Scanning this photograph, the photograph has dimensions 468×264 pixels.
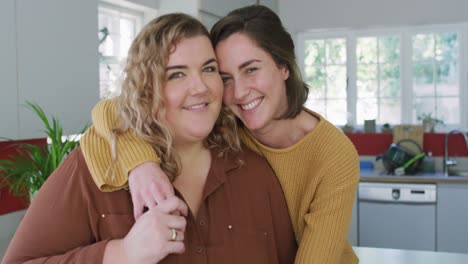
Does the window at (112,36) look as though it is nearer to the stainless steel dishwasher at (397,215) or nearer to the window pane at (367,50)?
Result: the stainless steel dishwasher at (397,215)

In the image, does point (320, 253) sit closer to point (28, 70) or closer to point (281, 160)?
point (281, 160)

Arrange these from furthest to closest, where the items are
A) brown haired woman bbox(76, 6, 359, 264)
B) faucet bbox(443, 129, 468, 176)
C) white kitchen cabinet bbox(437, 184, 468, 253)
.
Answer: faucet bbox(443, 129, 468, 176), white kitchen cabinet bbox(437, 184, 468, 253), brown haired woman bbox(76, 6, 359, 264)

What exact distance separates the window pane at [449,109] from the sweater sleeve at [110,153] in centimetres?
507

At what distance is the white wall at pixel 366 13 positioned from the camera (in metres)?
5.36

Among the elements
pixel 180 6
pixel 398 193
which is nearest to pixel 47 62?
pixel 180 6

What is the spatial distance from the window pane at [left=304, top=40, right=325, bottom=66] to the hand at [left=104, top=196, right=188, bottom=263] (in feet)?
17.0

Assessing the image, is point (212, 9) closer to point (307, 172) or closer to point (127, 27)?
point (127, 27)

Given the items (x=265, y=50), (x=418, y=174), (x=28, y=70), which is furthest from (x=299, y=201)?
(x=418, y=174)

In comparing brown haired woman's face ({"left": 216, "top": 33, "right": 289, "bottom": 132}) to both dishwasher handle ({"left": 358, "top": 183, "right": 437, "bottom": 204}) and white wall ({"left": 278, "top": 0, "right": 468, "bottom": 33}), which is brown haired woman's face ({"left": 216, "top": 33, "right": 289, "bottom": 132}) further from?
white wall ({"left": 278, "top": 0, "right": 468, "bottom": 33})

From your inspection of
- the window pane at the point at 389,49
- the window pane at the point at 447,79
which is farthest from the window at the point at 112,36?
the window pane at the point at 447,79

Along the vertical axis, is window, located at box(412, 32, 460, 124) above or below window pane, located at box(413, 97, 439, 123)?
above

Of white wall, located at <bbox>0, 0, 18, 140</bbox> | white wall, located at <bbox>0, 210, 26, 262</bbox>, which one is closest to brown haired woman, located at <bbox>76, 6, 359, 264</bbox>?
white wall, located at <bbox>0, 0, 18, 140</bbox>

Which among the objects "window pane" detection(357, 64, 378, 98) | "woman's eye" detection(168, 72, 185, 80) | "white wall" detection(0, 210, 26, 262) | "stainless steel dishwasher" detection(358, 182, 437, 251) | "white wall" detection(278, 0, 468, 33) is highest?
"white wall" detection(278, 0, 468, 33)

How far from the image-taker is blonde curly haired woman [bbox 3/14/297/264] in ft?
3.45
